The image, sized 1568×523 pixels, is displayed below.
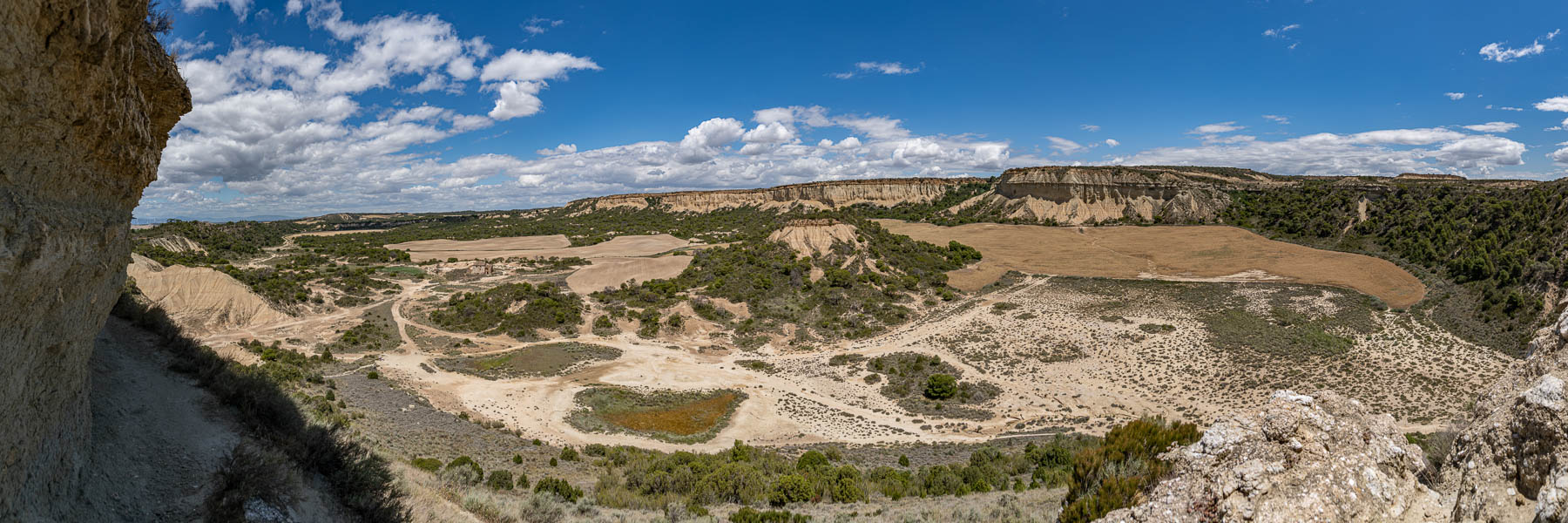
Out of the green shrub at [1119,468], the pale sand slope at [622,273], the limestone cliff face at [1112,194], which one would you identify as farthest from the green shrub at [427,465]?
the limestone cliff face at [1112,194]

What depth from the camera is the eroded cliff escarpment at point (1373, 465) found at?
4.02 m

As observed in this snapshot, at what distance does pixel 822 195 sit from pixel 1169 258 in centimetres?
8239

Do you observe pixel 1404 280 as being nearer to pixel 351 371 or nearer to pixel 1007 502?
pixel 1007 502

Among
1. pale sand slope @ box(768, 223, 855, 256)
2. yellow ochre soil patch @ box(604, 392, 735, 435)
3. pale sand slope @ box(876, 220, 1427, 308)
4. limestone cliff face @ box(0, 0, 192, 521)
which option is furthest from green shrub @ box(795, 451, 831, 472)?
pale sand slope @ box(768, 223, 855, 256)

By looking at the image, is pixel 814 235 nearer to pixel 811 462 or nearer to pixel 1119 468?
pixel 811 462

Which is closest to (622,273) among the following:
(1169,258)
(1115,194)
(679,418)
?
(679,418)

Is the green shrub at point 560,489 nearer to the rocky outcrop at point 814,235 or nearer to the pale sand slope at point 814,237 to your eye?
the rocky outcrop at point 814,235

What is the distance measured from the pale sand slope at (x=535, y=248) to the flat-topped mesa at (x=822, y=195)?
122ft

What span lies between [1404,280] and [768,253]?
44747 mm

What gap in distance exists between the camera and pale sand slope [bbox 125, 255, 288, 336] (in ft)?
110

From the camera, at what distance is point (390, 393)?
2369 centimetres

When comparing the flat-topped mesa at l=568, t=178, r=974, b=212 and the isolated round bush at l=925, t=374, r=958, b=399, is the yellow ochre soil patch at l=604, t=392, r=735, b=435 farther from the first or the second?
the flat-topped mesa at l=568, t=178, r=974, b=212

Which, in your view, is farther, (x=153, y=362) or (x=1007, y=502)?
(x=1007, y=502)

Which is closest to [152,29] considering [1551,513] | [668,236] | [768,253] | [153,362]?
[153,362]
